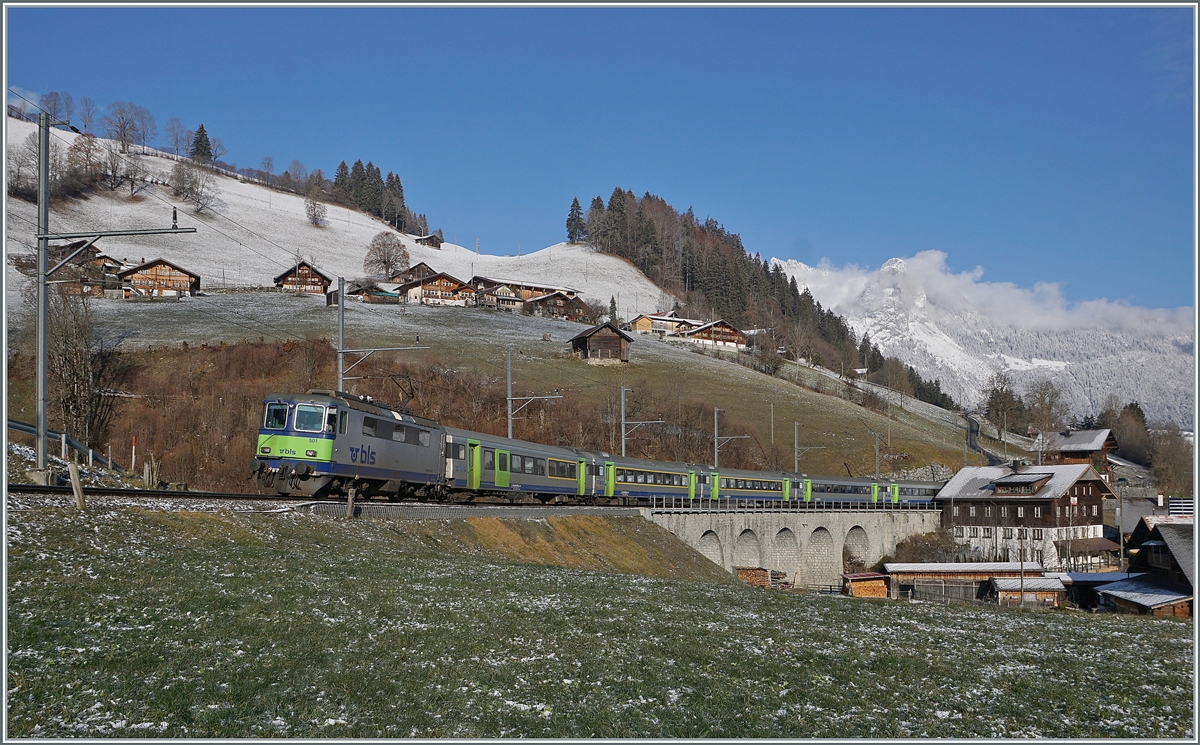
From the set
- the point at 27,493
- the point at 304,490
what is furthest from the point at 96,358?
the point at 27,493

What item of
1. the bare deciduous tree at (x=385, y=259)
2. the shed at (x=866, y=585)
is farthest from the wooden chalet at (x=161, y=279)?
the shed at (x=866, y=585)

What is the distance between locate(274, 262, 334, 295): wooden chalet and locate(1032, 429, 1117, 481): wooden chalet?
10709cm

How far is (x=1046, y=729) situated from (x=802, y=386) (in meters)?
123

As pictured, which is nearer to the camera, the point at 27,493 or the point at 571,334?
the point at 27,493

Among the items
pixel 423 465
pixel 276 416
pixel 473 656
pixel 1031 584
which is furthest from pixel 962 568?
pixel 473 656

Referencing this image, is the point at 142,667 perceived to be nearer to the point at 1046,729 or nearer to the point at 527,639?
the point at 527,639

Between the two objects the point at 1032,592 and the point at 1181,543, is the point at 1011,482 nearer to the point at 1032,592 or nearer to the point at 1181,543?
the point at 1032,592

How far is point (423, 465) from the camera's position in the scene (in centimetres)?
3516

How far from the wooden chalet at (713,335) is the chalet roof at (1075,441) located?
172 feet

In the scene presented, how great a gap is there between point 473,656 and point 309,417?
16991mm

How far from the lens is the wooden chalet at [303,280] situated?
464 ft

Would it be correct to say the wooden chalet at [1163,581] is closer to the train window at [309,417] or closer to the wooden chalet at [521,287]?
the train window at [309,417]

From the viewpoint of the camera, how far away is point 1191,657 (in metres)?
17.8

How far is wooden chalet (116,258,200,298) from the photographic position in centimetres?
12400
